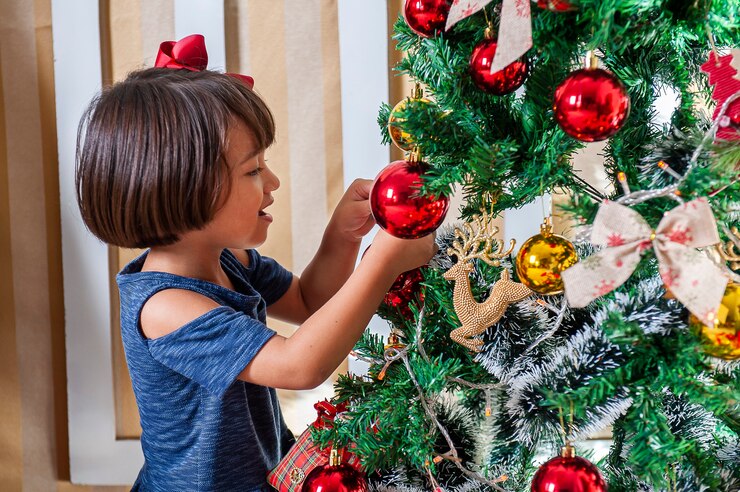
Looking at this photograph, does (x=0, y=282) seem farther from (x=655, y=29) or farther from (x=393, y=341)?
(x=655, y=29)

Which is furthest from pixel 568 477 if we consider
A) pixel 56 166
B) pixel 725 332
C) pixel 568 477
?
pixel 56 166

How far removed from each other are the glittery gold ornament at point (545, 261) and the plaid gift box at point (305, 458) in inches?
10.1

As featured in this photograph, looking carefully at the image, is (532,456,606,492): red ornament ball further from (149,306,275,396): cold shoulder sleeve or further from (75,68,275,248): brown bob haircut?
(75,68,275,248): brown bob haircut

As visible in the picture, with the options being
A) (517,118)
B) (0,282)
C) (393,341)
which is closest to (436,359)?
(393,341)

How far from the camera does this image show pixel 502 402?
64cm

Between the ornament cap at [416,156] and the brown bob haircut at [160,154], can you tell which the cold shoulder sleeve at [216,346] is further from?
the ornament cap at [416,156]

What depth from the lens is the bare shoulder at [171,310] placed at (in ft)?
2.39

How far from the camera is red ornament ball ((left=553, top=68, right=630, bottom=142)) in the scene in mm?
458

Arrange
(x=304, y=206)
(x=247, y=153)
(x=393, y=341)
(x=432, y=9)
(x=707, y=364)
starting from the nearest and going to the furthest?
(x=707, y=364) < (x=432, y=9) < (x=393, y=341) < (x=247, y=153) < (x=304, y=206)

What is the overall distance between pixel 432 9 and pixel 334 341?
0.31m

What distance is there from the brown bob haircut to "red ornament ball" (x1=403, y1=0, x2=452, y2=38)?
271mm

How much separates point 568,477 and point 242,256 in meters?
0.63

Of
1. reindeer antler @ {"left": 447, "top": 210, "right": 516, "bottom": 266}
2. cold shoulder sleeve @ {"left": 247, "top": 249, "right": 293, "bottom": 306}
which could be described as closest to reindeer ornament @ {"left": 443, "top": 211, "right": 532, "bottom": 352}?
reindeer antler @ {"left": 447, "top": 210, "right": 516, "bottom": 266}

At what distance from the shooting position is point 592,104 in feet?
1.50
